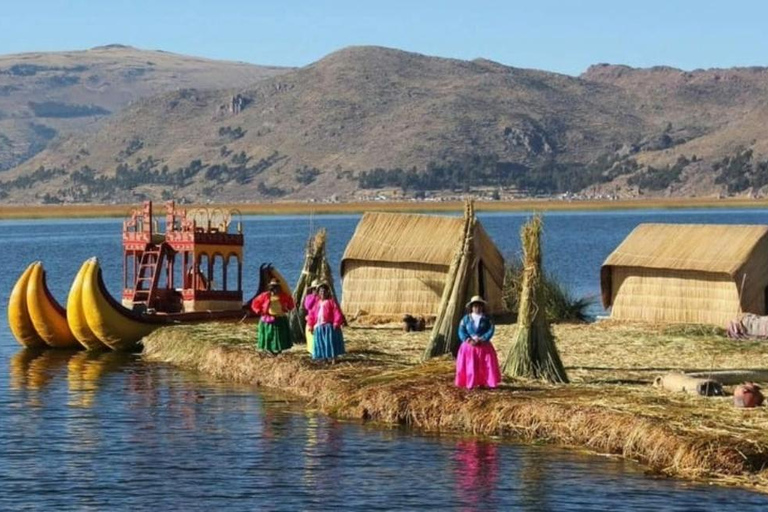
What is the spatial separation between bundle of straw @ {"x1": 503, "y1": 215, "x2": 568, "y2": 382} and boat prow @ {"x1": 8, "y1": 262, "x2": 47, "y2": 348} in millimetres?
13005

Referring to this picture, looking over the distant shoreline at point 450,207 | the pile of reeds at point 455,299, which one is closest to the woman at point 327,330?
the pile of reeds at point 455,299

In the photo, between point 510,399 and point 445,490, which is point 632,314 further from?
point 445,490

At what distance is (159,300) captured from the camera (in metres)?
33.8

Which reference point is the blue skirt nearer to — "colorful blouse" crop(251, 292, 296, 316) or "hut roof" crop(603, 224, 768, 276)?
"colorful blouse" crop(251, 292, 296, 316)

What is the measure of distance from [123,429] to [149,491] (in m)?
4.20

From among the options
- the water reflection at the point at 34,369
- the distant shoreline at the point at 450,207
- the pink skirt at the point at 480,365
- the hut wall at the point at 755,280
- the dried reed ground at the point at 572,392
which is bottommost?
the water reflection at the point at 34,369

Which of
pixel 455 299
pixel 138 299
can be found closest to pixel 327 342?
pixel 455 299

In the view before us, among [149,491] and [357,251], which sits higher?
[357,251]

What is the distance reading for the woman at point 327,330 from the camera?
25516 mm

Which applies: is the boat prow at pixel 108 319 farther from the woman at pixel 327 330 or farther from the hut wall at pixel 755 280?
the hut wall at pixel 755 280

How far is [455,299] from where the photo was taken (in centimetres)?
2606

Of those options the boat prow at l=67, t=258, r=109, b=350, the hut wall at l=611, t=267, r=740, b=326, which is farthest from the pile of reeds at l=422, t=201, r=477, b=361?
the boat prow at l=67, t=258, r=109, b=350

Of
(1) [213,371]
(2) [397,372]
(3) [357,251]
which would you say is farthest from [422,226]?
(2) [397,372]

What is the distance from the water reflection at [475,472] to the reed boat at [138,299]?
41.2 feet
